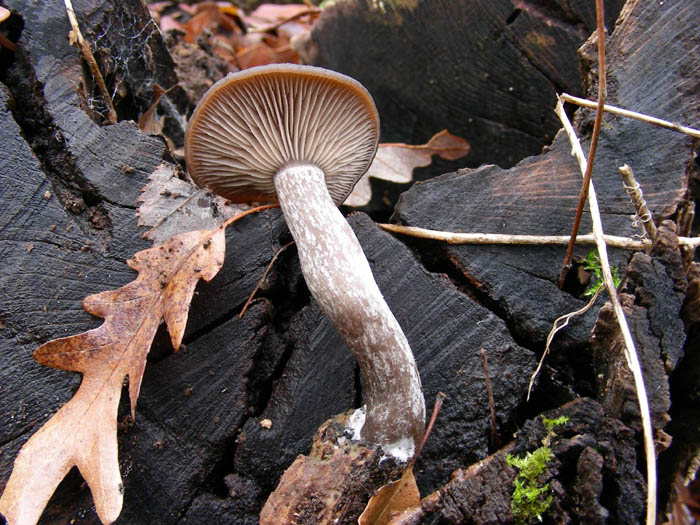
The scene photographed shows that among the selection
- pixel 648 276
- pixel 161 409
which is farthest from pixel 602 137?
pixel 161 409

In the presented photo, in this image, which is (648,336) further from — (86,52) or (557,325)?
(86,52)

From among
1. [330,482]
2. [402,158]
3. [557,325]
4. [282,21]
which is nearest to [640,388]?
[557,325]

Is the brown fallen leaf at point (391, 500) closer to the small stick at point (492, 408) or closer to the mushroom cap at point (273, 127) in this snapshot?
the small stick at point (492, 408)

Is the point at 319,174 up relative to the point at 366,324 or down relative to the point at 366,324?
up

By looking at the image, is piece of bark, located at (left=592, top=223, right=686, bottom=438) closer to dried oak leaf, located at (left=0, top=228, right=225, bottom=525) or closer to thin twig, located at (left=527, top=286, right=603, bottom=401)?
thin twig, located at (left=527, top=286, right=603, bottom=401)

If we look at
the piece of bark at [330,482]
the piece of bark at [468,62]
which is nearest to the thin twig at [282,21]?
the piece of bark at [468,62]

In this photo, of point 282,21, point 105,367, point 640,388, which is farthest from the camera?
point 282,21

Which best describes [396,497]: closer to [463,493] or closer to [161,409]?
[463,493]
